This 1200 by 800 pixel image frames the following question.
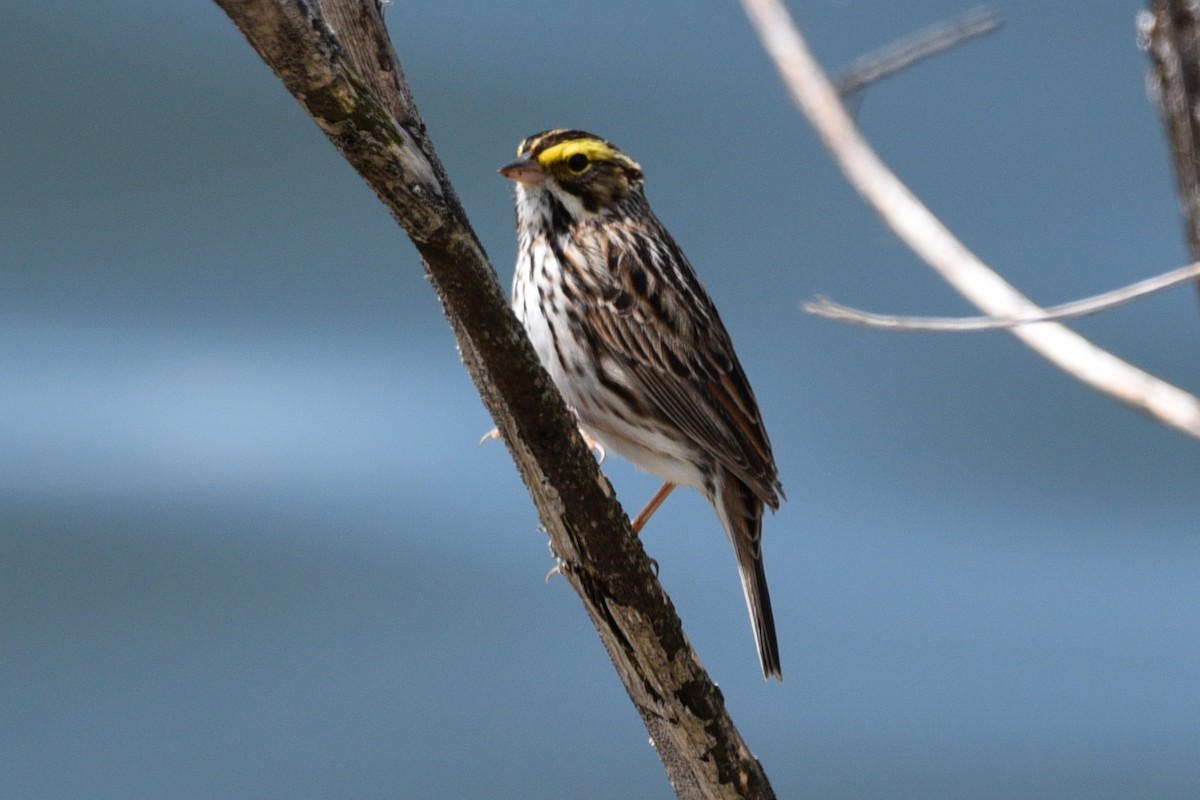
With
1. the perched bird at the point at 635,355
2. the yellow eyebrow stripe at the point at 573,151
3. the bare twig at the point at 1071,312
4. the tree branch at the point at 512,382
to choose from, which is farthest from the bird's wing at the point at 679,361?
the bare twig at the point at 1071,312

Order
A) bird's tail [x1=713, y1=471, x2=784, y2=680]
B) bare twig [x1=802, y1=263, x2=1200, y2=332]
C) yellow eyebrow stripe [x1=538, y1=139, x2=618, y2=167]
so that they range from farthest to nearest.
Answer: yellow eyebrow stripe [x1=538, y1=139, x2=618, y2=167]
bird's tail [x1=713, y1=471, x2=784, y2=680]
bare twig [x1=802, y1=263, x2=1200, y2=332]

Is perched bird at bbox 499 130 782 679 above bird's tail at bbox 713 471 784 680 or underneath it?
above

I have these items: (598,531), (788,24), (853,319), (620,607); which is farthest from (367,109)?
(620,607)

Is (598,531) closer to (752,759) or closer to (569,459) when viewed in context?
(569,459)

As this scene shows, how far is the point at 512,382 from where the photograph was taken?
2.66 meters

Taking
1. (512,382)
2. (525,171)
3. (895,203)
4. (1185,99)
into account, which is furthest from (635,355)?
(1185,99)

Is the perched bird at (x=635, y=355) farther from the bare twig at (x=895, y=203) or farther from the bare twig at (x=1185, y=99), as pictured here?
the bare twig at (x=1185, y=99)

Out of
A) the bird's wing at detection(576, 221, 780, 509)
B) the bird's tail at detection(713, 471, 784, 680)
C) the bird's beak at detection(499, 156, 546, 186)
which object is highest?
the bird's beak at detection(499, 156, 546, 186)

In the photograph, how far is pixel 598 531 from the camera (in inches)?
116

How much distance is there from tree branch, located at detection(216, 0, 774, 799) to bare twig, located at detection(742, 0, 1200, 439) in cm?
60

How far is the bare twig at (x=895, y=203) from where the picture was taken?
212 centimetres

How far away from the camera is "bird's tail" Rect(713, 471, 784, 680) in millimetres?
4242

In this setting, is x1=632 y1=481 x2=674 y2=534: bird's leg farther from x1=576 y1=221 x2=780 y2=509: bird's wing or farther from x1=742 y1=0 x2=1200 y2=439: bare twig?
x1=742 y1=0 x2=1200 y2=439: bare twig

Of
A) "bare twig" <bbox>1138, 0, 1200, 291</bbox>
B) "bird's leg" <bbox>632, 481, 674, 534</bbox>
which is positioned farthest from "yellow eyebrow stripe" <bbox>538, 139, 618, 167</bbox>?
"bare twig" <bbox>1138, 0, 1200, 291</bbox>
